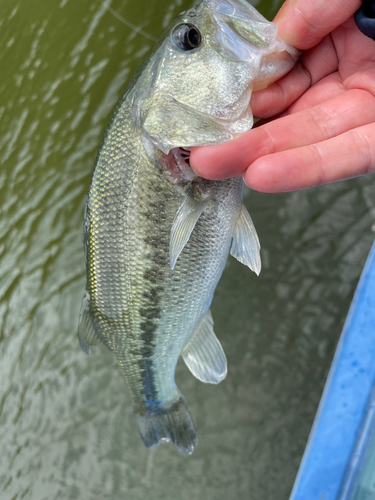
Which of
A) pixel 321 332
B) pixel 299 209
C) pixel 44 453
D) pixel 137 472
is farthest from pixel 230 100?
pixel 44 453

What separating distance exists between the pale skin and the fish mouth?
124 millimetres

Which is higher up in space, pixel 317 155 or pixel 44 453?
pixel 317 155

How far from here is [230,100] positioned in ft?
2.96

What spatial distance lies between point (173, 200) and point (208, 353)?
620 mm

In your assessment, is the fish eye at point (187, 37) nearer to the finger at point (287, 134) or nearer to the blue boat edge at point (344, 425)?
the finger at point (287, 134)

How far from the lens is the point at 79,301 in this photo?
221cm

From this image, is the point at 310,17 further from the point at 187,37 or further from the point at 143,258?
the point at 143,258

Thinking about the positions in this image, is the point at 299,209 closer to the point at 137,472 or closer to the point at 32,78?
the point at 137,472

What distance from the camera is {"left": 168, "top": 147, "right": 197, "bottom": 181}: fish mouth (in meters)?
0.98

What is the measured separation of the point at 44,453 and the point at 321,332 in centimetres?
171

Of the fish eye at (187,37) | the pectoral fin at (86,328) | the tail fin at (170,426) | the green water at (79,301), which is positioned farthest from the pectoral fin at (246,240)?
the green water at (79,301)

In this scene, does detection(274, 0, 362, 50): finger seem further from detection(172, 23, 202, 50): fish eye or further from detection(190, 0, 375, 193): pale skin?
detection(172, 23, 202, 50): fish eye

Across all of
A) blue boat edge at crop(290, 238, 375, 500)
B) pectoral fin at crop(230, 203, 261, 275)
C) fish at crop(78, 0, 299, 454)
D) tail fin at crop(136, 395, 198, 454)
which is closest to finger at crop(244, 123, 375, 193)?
fish at crop(78, 0, 299, 454)

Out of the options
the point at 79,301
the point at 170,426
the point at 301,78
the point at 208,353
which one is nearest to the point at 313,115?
the point at 301,78
